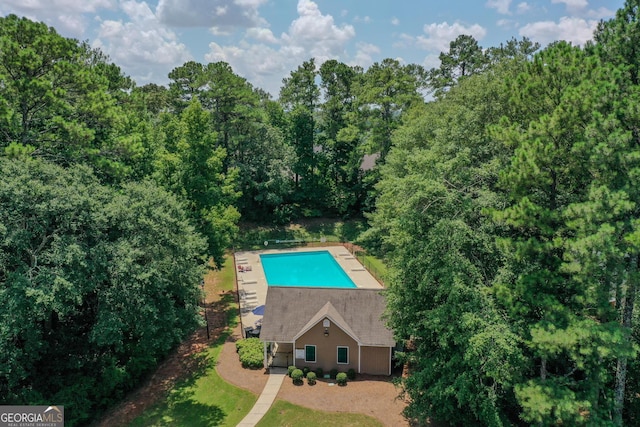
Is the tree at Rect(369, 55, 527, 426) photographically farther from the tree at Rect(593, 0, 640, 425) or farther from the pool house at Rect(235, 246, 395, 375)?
the tree at Rect(593, 0, 640, 425)

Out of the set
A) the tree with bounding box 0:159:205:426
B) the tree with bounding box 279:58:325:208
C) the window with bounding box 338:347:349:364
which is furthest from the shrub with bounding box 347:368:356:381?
the tree with bounding box 279:58:325:208

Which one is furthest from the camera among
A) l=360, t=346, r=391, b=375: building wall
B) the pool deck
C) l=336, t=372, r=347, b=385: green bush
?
the pool deck

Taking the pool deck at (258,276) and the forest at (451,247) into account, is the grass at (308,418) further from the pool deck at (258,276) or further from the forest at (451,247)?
the pool deck at (258,276)

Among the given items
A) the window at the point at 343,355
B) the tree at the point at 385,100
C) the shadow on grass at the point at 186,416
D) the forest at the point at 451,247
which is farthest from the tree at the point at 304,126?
the shadow on grass at the point at 186,416

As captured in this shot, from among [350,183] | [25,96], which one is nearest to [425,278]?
[25,96]

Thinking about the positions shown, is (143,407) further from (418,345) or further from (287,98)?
(287,98)

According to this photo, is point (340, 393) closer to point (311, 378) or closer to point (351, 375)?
point (351, 375)
